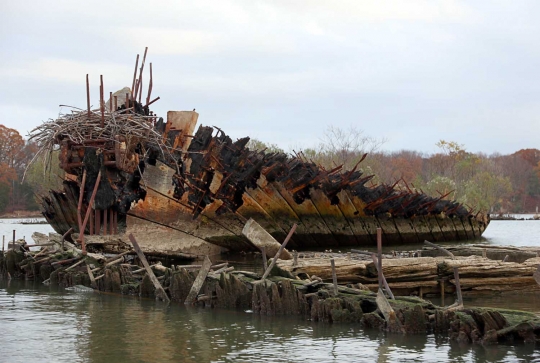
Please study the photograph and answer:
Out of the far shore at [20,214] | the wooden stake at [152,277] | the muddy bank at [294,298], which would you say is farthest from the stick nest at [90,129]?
the far shore at [20,214]

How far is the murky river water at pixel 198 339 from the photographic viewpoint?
416 inches

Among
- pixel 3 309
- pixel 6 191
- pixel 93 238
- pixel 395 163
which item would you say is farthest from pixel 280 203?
pixel 395 163

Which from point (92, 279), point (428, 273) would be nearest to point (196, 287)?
point (92, 279)

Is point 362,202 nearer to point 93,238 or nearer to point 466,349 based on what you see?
point 93,238

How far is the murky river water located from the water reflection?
14 millimetres

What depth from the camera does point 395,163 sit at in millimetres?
116875

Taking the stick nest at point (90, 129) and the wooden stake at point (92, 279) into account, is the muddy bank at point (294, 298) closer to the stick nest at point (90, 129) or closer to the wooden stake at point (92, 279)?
the wooden stake at point (92, 279)

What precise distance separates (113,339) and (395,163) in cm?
10721

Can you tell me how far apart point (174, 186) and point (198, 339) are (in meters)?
13.2

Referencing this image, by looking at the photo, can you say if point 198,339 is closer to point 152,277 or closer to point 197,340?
point 197,340

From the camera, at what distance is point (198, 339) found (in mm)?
12023

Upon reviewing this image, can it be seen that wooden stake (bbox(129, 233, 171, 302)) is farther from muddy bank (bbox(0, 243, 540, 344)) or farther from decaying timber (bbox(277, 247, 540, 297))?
decaying timber (bbox(277, 247, 540, 297))

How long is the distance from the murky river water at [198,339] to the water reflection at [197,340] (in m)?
0.01

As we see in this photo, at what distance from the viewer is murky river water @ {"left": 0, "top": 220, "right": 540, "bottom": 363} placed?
1058cm
